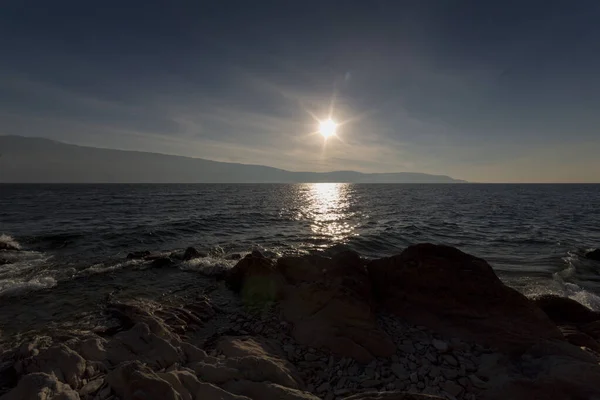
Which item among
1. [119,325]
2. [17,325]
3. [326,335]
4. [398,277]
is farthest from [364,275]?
[17,325]

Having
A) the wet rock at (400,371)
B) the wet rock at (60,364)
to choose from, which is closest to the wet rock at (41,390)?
the wet rock at (60,364)

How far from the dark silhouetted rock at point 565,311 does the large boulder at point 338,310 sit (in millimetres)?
5996

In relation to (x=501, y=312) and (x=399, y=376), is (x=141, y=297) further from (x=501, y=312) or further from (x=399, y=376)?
(x=501, y=312)

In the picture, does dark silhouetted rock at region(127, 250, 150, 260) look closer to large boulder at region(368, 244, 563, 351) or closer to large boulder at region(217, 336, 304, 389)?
large boulder at region(217, 336, 304, 389)

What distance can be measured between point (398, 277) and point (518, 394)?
4.45 m

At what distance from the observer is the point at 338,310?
8.10m

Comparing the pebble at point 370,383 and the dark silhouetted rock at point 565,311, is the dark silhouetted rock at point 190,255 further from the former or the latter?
the dark silhouetted rock at point 565,311

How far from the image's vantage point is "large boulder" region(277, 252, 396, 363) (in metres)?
7.16

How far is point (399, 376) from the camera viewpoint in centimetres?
629

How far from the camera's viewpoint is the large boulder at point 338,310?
716 cm

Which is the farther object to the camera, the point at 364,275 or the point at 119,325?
the point at 364,275

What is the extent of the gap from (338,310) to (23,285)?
1307 centimetres

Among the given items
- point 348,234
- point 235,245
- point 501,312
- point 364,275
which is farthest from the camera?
point 348,234

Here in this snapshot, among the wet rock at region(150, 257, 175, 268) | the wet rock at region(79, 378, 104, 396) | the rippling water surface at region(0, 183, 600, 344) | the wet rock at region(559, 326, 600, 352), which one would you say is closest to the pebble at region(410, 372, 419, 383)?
the wet rock at region(559, 326, 600, 352)
